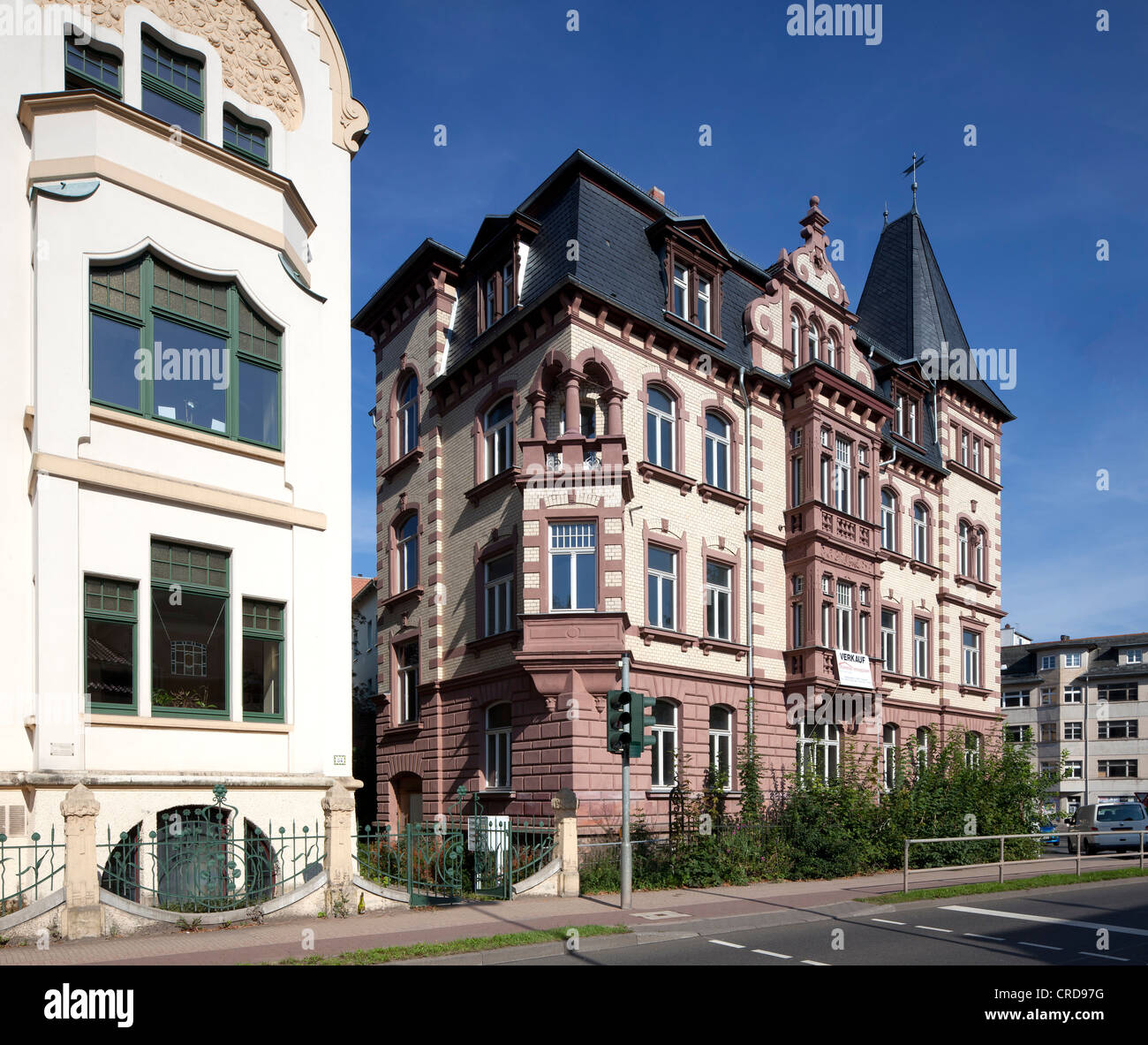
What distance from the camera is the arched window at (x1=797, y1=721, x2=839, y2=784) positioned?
26.0m

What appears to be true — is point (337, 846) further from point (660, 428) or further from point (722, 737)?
point (660, 428)

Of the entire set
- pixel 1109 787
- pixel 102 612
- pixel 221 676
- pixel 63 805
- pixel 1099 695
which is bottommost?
pixel 1109 787

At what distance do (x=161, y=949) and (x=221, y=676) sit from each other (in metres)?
4.21

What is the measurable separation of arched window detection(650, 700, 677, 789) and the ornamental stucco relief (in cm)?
1390

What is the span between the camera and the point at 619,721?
50.7ft

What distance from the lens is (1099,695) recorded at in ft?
245

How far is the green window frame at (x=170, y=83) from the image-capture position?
15.0 metres

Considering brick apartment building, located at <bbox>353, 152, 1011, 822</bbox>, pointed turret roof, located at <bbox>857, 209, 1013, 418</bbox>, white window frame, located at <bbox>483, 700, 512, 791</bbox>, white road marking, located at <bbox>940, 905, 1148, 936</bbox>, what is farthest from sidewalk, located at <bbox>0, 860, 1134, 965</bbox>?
pointed turret roof, located at <bbox>857, 209, 1013, 418</bbox>

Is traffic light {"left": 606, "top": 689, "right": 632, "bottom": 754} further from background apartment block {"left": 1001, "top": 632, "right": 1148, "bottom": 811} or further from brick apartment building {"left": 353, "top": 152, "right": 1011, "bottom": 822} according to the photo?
background apartment block {"left": 1001, "top": 632, "right": 1148, "bottom": 811}

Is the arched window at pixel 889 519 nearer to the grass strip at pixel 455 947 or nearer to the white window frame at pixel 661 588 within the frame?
the white window frame at pixel 661 588
